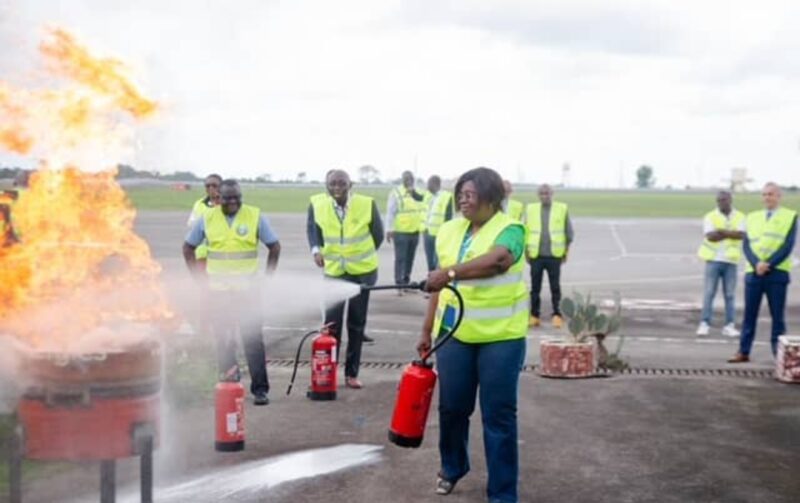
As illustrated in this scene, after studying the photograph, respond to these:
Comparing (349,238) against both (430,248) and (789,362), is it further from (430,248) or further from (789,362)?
(430,248)

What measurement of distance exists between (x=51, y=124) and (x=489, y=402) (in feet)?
11.3

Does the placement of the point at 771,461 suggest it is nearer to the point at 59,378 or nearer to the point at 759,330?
the point at 59,378

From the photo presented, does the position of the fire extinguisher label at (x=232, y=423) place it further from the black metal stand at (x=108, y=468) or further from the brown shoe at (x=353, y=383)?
the brown shoe at (x=353, y=383)

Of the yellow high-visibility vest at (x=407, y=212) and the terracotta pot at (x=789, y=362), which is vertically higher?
the yellow high-visibility vest at (x=407, y=212)

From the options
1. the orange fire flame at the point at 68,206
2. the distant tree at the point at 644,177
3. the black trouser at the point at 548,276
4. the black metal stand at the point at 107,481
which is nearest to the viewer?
the black metal stand at the point at 107,481

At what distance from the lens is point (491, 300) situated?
267 inches

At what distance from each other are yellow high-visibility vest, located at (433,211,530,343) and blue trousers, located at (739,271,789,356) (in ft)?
19.6

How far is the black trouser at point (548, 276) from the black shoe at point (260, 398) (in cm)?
594

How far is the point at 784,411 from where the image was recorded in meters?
9.71

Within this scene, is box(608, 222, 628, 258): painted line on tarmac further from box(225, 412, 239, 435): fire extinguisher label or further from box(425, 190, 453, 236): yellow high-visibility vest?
box(225, 412, 239, 435): fire extinguisher label

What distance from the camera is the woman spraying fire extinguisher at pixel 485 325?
22.1 ft

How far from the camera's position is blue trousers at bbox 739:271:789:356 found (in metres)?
11.9

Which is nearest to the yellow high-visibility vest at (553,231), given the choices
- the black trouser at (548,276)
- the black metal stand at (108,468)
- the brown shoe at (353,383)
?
the black trouser at (548,276)

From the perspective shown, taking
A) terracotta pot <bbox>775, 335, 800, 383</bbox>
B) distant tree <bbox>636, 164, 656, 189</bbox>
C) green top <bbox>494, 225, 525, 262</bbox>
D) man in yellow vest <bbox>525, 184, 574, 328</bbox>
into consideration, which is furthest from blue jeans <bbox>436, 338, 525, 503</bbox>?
distant tree <bbox>636, 164, 656, 189</bbox>
